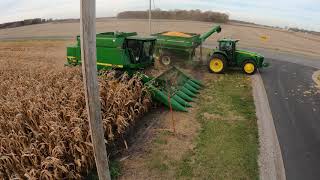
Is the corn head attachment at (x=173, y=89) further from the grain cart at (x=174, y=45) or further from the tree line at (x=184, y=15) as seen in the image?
the tree line at (x=184, y=15)

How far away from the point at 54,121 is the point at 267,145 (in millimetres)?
6718

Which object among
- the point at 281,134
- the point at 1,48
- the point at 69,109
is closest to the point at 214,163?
the point at 281,134

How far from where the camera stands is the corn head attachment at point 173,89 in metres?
14.2

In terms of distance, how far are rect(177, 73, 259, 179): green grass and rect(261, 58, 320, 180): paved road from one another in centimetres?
98

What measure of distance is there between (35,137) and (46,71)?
20.8 feet

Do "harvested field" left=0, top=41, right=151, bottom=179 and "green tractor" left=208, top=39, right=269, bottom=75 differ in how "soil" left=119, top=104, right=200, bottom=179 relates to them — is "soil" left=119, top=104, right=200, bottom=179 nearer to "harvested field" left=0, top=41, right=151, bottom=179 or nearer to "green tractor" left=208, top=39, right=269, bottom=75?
"harvested field" left=0, top=41, right=151, bottom=179

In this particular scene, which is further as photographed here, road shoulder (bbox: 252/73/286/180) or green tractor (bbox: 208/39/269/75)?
green tractor (bbox: 208/39/269/75)

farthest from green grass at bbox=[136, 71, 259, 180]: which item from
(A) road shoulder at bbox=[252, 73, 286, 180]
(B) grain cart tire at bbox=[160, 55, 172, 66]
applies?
(B) grain cart tire at bbox=[160, 55, 172, 66]

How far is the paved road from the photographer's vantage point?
10219 millimetres

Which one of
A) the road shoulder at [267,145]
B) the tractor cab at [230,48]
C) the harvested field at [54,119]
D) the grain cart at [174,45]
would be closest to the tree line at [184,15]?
the grain cart at [174,45]

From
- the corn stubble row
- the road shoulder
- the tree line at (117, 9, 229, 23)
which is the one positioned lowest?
the road shoulder

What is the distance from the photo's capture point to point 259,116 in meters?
13.9

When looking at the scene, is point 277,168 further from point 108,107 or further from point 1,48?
point 1,48

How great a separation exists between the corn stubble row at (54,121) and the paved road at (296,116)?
5.22 m
